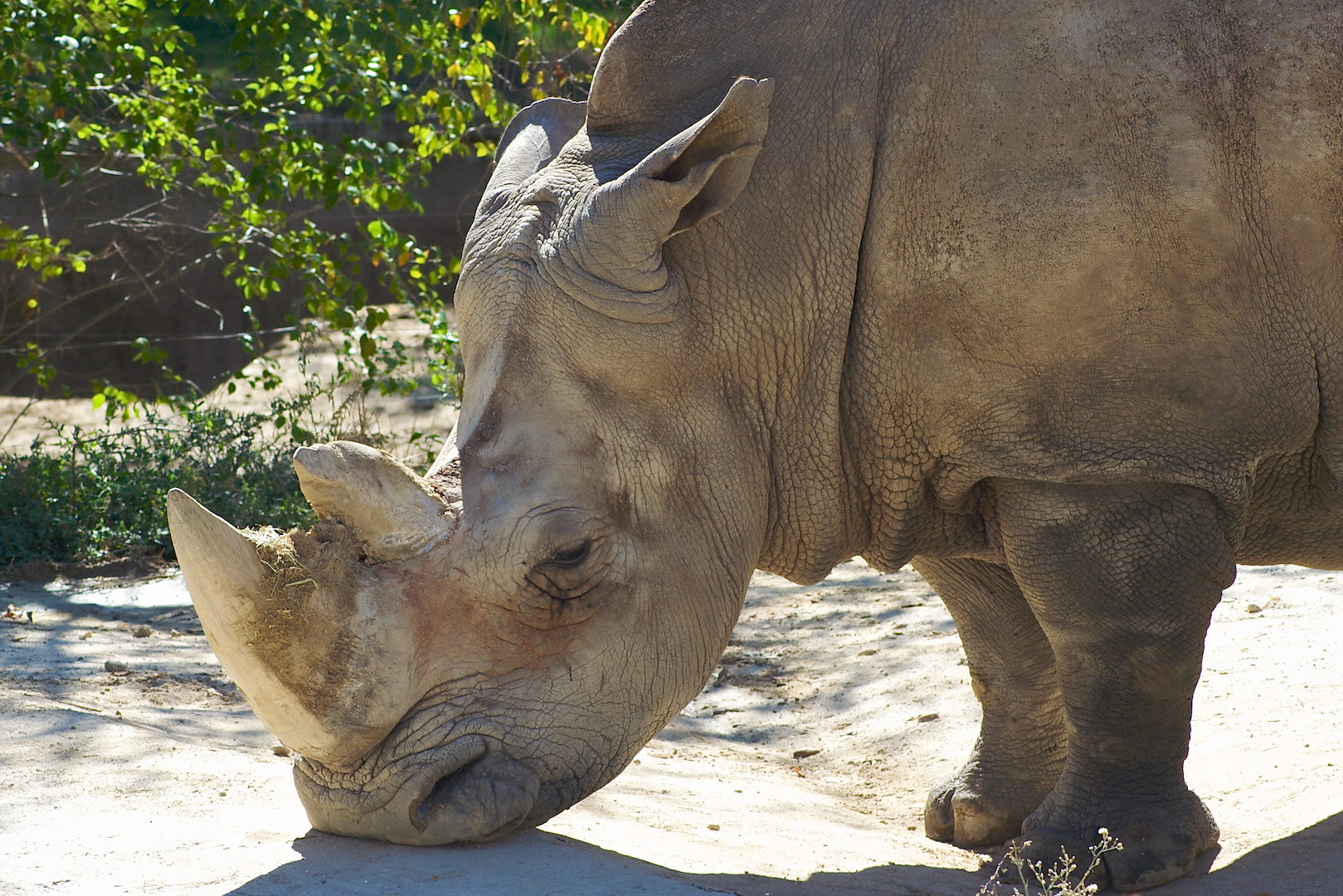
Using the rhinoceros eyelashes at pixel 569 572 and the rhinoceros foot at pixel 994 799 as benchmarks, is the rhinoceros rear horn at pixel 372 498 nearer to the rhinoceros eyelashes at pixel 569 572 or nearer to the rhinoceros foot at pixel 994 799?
the rhinoceros eyelashes at pixel 569 572

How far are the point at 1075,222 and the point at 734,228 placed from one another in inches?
29.6

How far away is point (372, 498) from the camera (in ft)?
9.36

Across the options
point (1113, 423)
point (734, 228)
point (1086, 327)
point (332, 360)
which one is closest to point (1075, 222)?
point (1086, 327)

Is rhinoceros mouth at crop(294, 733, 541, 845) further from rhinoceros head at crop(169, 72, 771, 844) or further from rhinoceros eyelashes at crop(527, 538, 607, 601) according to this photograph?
rhinoceros eyelashes at crop(527, 538, 607, 601)

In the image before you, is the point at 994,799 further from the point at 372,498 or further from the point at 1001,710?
the point at 372,498

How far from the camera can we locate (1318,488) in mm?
3287

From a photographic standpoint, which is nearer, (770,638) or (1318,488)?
(1318,488)

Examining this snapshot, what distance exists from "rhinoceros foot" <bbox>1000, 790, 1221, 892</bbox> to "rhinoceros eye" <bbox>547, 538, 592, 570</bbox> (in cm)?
131

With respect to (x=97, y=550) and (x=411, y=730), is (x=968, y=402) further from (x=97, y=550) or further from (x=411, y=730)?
(x=97, y=550)

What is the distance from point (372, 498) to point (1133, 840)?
6.44ft

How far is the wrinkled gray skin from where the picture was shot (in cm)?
298

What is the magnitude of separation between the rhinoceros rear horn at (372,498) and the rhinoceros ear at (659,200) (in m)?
0.58

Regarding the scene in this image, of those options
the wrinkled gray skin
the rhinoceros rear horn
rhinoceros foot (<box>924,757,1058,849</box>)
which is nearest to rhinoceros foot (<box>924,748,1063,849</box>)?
rhinoceros foot (<box>924,757,1058,849</box>)

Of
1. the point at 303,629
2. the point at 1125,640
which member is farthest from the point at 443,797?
the point at 1125,640
